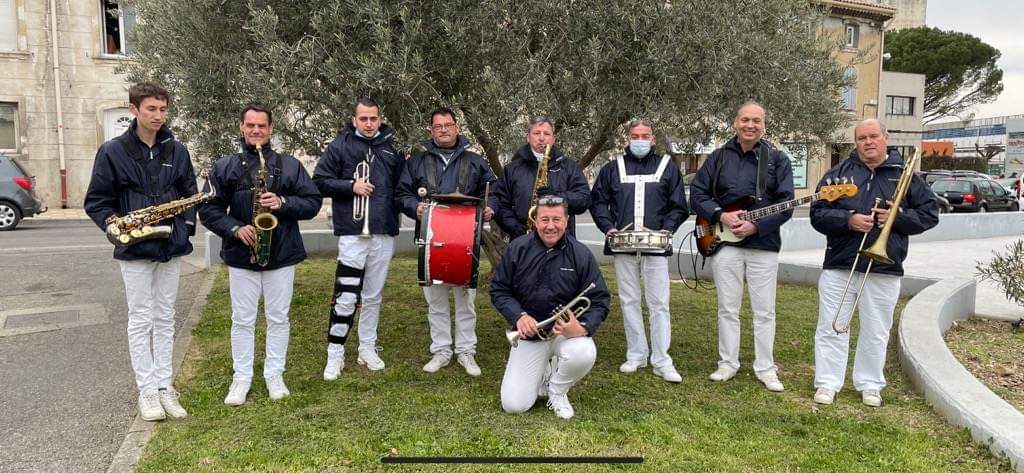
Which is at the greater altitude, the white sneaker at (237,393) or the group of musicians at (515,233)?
the group of musicians at (515,233)

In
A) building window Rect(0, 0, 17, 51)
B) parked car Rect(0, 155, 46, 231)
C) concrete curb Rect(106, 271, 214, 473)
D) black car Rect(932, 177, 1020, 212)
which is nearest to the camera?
concrete curb Rect(106, 271, 214, 473)

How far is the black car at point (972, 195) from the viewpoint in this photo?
2433cm

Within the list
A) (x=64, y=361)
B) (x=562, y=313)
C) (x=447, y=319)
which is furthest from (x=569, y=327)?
(x=64, y=361)

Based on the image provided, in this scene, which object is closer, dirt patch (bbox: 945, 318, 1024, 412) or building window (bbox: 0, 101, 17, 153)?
dirt patch (bbox: 945, 318, 1024, 412)

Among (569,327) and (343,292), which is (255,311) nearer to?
(343,292)

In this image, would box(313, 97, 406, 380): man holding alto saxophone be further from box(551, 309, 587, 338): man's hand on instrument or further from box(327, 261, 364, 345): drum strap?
box(551, 309, 587, 338): man's hand on instrument

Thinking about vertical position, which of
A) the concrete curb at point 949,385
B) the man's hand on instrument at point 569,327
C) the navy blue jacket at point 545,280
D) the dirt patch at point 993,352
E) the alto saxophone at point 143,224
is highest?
the alto saxophone at point 143,224

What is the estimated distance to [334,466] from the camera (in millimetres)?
4000

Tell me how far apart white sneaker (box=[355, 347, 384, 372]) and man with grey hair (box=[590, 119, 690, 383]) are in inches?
78.4

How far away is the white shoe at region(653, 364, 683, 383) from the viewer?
219 inches

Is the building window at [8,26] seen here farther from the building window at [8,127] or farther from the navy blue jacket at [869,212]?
the navy blue jacket at [869,212]

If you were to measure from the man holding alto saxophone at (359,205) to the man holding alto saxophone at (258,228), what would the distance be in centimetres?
31

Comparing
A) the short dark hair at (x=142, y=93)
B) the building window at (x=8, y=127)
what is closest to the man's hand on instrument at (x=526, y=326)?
the short dark hair at (x=142, y=93)

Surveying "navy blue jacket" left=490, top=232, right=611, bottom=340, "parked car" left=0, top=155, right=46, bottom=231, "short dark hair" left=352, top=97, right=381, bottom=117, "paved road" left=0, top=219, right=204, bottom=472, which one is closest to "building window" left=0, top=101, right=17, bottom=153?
"parked car" left=0, top=155, right=46, bottom=231
